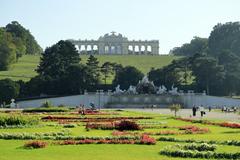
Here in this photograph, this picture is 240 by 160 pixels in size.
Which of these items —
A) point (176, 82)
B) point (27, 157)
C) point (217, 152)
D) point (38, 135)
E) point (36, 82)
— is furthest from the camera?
point (176, 82)

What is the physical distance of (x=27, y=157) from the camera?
1423 cm

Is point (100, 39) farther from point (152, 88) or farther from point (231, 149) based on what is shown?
point (231, 149)

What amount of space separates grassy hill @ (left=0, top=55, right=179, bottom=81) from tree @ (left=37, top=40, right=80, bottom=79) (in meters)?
7.22

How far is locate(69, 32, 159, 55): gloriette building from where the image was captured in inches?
5226

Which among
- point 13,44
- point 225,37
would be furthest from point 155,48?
point 13,44

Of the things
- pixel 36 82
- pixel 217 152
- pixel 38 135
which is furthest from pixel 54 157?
pixel 36 82

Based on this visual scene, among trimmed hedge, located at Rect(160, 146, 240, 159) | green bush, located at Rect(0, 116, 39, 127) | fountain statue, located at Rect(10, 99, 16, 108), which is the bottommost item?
trimmed hedge, located at Rect(160, 146, 240, 159)

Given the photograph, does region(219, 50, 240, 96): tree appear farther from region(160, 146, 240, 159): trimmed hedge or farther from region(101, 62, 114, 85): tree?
region(160, 146, 240, 159): trimmed hedge

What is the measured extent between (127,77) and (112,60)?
2681cm

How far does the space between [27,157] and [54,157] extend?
2.13 feet

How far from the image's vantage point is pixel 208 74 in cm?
7725

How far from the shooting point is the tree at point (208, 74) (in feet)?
252

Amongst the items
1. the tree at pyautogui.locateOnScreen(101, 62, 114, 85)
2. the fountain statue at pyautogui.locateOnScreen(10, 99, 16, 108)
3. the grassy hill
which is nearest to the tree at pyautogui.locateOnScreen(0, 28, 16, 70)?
the grassy hill

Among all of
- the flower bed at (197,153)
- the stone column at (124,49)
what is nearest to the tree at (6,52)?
the stone column at (124,49)
